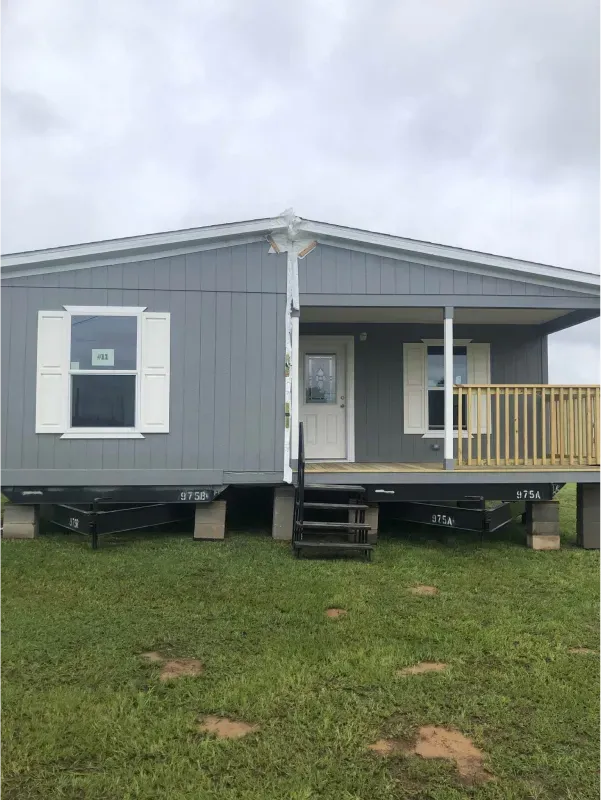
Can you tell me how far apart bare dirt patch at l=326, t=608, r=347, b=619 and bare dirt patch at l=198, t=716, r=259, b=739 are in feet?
5.12

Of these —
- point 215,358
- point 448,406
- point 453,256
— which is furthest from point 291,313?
point 448,406

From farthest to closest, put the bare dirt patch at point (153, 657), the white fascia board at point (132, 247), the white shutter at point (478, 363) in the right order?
the white shutter at point (478, 363)
the white fascia board at point (132, 247)
the bare dirt patch at point (153, 657)

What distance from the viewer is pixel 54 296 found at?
662 cm

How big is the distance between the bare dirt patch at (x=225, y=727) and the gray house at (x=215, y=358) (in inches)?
153

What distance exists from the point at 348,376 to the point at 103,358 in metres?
3.44

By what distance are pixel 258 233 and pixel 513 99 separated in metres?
8.46

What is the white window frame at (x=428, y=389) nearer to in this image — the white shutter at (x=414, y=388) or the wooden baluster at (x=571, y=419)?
the white shutter at (x=414, y=388)

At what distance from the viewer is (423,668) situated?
3.35 metres

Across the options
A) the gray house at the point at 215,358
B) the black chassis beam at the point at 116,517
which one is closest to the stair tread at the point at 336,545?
the gray house at the point at 215,358

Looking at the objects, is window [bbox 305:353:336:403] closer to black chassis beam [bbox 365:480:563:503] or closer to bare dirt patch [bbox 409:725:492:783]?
black chassis beam [bbox 365:480:563:503]

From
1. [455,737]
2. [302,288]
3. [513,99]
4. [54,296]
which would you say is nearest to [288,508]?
[302,288]

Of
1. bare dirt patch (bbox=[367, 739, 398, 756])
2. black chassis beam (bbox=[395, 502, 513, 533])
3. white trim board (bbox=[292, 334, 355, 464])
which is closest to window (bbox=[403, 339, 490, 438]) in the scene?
white trim board (bbox=[292, 334, 355, 464])

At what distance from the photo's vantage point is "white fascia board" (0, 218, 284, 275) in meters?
A: 6.46

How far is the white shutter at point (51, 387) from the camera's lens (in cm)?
652
